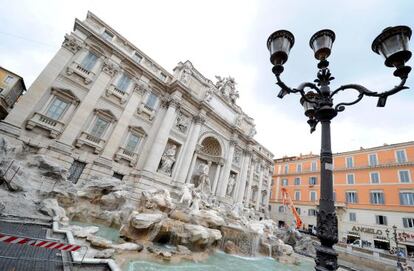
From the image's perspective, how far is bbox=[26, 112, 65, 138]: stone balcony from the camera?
932 centimetres

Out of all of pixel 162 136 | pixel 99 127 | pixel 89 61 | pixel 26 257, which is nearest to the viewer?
pixel 26 257

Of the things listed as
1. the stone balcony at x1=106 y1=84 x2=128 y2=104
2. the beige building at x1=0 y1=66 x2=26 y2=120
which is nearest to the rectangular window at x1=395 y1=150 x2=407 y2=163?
the stone balcony at x1=106 y1=84 x2=128 y2=104

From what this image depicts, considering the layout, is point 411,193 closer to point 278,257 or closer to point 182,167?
point 278,257

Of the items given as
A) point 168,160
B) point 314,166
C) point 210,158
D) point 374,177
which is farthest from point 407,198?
point 168,160

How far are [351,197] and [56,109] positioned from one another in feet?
90.8

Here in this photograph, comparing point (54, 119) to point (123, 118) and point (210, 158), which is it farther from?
point (210, 158)

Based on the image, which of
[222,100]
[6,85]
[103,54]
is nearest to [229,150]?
[222,100]

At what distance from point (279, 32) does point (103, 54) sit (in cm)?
1303

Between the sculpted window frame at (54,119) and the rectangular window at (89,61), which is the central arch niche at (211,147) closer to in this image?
the rectangular window at (89,61)

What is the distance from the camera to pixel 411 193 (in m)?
16.4

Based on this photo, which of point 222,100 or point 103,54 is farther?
point 222,100

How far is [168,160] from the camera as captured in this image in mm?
13828

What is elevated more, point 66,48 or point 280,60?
point 66,48

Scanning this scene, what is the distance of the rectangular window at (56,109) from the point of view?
1018 cm
